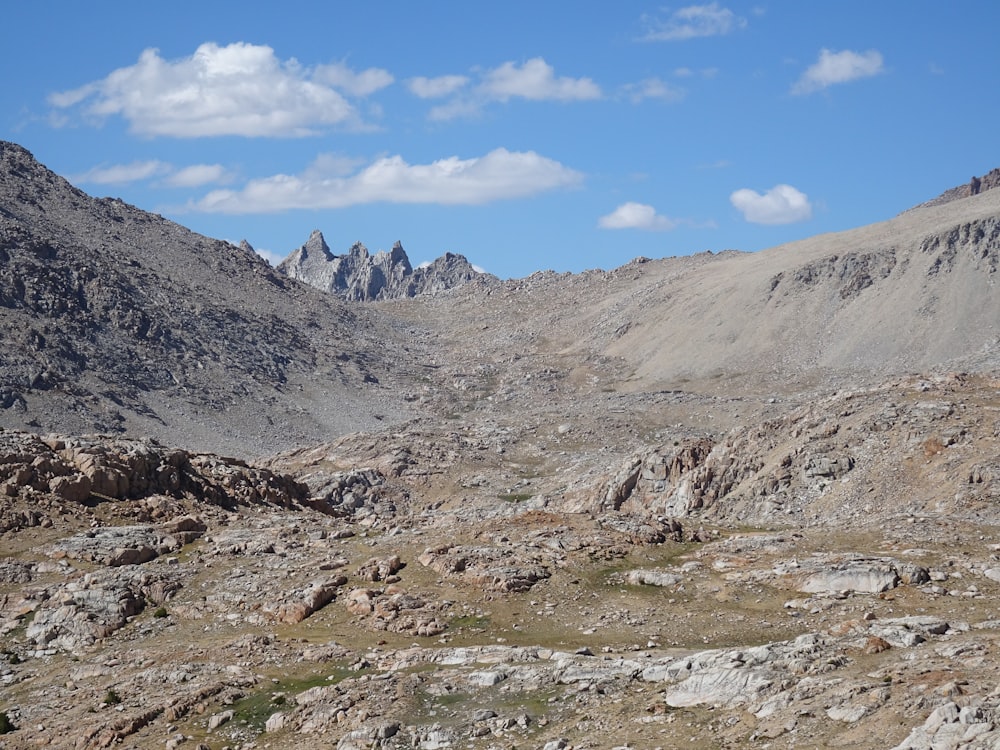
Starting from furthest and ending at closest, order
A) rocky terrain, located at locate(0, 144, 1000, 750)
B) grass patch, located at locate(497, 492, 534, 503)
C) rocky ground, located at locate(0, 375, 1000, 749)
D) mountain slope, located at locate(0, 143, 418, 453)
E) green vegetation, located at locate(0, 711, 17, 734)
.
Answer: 1. mountain slope, located at locate(0, 143, 418, 453)
2. grass patch, located at locate(497, 492, 534, 503)
3. green vegetation, located at locate(0, 711, 17, 734)
4. rocky terrain, located at locate(0, 144, 1000, 750)
5. rocky ground, located at locate(0, 375, 1000, 749)

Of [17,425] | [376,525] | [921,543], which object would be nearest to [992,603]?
[921,543]

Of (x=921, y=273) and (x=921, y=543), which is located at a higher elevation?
(x=921, y=273)

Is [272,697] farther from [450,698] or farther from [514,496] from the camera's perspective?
[514,496]

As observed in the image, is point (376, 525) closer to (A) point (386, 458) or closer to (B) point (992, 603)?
(B) point (992, 603)

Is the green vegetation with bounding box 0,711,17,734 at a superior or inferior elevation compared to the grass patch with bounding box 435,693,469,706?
superior

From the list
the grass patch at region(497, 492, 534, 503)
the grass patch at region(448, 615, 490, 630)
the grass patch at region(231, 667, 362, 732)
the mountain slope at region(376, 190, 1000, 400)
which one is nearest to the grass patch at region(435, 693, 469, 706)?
the grass patch at region(231, 667, 362, 732)

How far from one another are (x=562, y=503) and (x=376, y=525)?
2801 cm

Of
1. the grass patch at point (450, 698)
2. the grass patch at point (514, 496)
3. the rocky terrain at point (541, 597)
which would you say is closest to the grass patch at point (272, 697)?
the rocky terrain at point (541, 597)

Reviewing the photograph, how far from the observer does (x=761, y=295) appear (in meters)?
178

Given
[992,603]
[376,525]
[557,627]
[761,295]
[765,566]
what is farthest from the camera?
[761,295]

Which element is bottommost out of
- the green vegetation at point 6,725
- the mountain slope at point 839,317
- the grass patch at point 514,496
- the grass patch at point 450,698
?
the grass patch at point 514,496

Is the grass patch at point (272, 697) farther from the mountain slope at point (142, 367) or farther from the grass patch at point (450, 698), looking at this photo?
the mountain slope at point (142, 367)

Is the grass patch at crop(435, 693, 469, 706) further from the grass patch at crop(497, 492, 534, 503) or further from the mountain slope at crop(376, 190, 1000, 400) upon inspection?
the mountain slope at crop(376, 190, 1000, 400)

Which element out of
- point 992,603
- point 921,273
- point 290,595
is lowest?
point 992,603
